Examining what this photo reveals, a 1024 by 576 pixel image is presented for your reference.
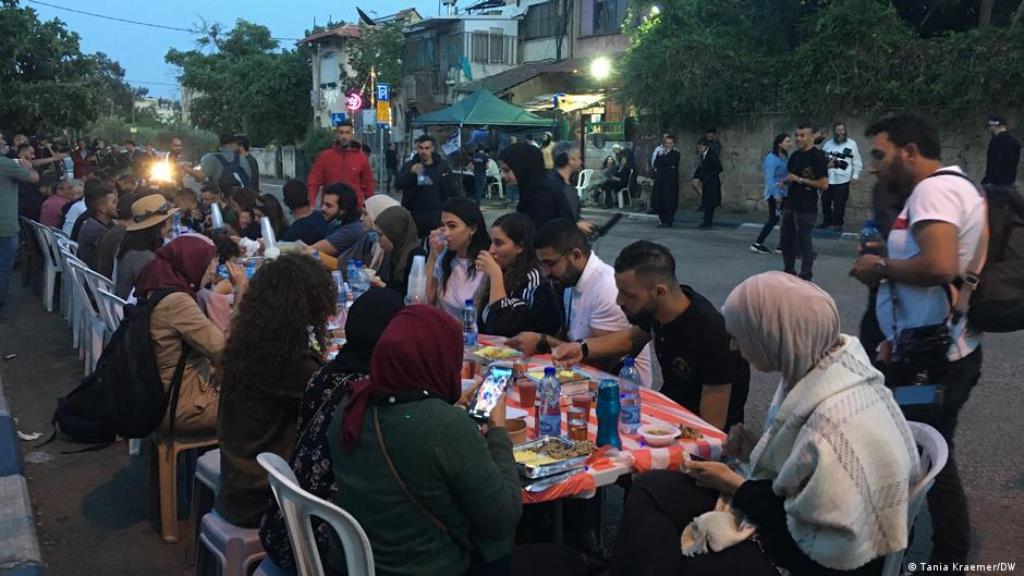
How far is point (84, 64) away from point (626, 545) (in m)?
21.4

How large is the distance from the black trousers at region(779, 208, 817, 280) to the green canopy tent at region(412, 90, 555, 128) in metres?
11.1

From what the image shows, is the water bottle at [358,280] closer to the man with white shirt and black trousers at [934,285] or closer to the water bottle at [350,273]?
the water bottle at [350,273]

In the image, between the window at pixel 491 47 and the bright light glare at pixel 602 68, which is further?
the window at pixel 491 47

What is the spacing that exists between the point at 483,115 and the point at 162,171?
960 centimetres

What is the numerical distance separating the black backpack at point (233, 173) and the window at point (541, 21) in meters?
24.0

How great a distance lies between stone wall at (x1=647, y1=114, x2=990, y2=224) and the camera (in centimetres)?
1650

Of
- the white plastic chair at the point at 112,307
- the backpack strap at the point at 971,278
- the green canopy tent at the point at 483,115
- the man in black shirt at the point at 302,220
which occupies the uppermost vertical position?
the green canopy tent at the point at 483,115

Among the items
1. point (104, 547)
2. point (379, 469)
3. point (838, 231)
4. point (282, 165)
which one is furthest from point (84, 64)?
point (282, 165)

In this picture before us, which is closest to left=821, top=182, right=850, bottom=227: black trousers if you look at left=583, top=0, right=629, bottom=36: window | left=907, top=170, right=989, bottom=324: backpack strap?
left=907, top=170, right=989, bottom=324: backpack strap

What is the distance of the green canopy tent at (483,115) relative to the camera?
67.8 feet

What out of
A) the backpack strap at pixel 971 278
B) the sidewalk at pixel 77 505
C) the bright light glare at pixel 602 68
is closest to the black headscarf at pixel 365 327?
the sidewalk at pixel 77 505

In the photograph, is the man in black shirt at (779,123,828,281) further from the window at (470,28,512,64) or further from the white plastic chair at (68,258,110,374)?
the window at (470,28,512,64)

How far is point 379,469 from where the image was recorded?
243 cm

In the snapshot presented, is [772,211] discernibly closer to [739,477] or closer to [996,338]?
[996,338]
